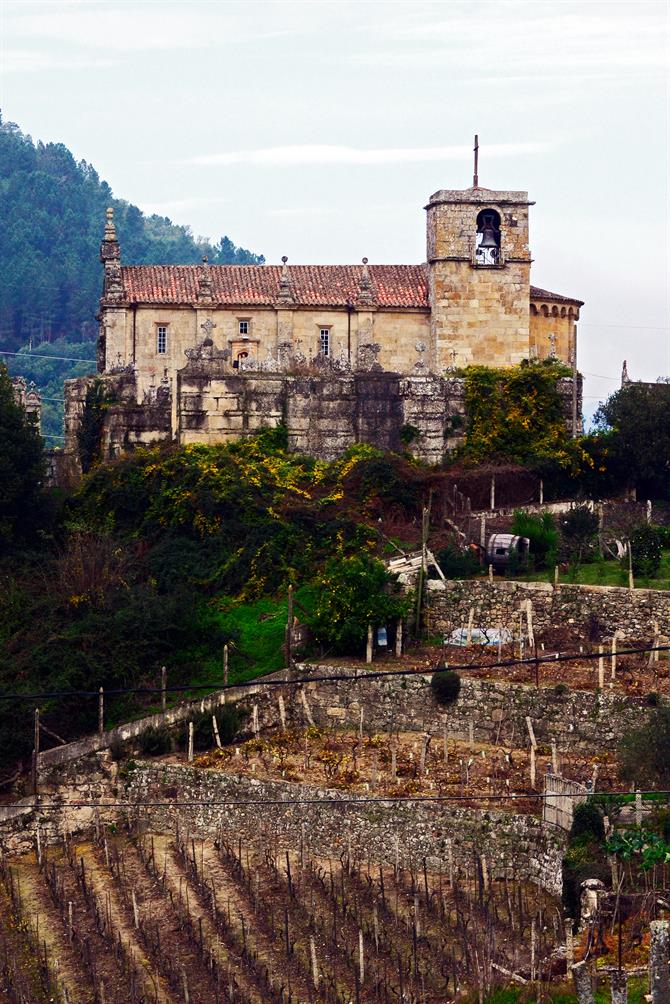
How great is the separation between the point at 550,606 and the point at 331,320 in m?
15.5

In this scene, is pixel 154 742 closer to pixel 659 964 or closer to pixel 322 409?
pixel 322 409

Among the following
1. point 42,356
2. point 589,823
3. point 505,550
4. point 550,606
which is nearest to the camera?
point 589,823

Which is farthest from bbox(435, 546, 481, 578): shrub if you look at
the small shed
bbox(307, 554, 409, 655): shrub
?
bbox(307, 554, 409, 655): shrub

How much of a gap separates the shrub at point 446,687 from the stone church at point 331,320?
49.3 feet

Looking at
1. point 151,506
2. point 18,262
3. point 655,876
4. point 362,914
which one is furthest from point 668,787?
point 18,262

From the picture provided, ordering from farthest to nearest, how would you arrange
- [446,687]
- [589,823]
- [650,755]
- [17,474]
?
[17,474], [446,687], [650,755], [589,823]

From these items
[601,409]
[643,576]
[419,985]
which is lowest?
[419,985]

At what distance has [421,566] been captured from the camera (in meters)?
48.9

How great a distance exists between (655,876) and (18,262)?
110m

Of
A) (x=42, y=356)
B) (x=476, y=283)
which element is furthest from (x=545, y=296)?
(x=42, y=356)

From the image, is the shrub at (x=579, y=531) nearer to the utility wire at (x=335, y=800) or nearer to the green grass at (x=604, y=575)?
the green grass at (x=604, y=575)

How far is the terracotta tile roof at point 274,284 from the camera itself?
60375 mm

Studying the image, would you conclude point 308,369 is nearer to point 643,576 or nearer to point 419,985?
point 643,576

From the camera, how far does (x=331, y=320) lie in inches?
2381
